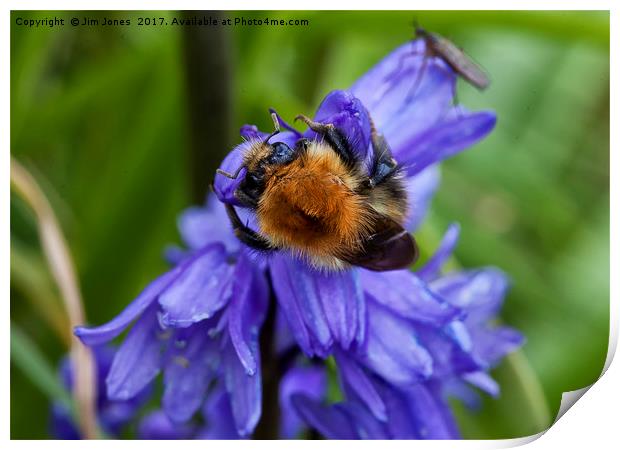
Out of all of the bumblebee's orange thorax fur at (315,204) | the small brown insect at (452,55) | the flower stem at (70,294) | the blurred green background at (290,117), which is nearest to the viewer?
the bumblebee's orange thorax fur at (315,204)

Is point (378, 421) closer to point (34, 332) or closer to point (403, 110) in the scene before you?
point (403, 110)

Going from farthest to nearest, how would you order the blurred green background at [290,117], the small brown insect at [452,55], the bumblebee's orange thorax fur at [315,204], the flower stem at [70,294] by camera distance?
the blurred green background at [290,117] < the flower stem at [70,294] < the small brown insect at [452,55] < the bumblebee's orange thorax fur at [315,204]

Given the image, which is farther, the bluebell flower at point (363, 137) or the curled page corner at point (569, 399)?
the curled page corner at point (569, 399)

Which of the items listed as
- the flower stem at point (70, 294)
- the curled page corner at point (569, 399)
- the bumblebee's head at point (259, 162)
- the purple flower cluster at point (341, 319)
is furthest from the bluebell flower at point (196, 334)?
the curled page corner at point (569, 399)

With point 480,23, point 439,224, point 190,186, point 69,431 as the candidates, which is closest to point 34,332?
point 69,431

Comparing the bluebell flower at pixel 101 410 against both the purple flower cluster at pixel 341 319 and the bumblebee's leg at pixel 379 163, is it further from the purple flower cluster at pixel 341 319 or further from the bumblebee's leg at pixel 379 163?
the bumblebee's leg at pixel 379 163

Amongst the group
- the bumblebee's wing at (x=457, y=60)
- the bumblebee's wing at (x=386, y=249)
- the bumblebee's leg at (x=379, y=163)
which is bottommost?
the bumblebee's wing at (x=386, y=249)

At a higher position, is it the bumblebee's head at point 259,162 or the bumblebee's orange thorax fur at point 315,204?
the bumblebee's head at point 259,162
